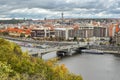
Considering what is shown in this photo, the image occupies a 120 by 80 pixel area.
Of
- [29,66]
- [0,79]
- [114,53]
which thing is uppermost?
[0,79]

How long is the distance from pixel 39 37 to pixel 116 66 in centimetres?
2352

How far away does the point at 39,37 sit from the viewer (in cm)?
3956

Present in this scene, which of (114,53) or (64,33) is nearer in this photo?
(114,53)

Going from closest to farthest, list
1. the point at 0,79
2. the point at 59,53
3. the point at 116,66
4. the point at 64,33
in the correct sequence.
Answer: the point at 0,79 → the point at 116,66 → the point at 59,53 → the point at 64,33

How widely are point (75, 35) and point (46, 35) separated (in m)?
4.15

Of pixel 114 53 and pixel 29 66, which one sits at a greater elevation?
pixel 29 66

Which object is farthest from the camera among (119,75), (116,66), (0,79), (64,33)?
(64,33)

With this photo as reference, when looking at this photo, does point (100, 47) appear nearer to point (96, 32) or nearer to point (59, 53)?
point (59, 53)

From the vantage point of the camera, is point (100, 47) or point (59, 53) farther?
point (100, 47)

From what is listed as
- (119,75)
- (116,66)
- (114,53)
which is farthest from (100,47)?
(119,75)

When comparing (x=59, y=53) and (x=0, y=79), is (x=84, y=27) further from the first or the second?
(x=0, y=79)

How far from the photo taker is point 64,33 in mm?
38500

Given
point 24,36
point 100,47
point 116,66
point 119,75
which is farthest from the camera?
point 24,36

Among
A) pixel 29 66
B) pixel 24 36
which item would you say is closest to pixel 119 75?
pixel 29 66
